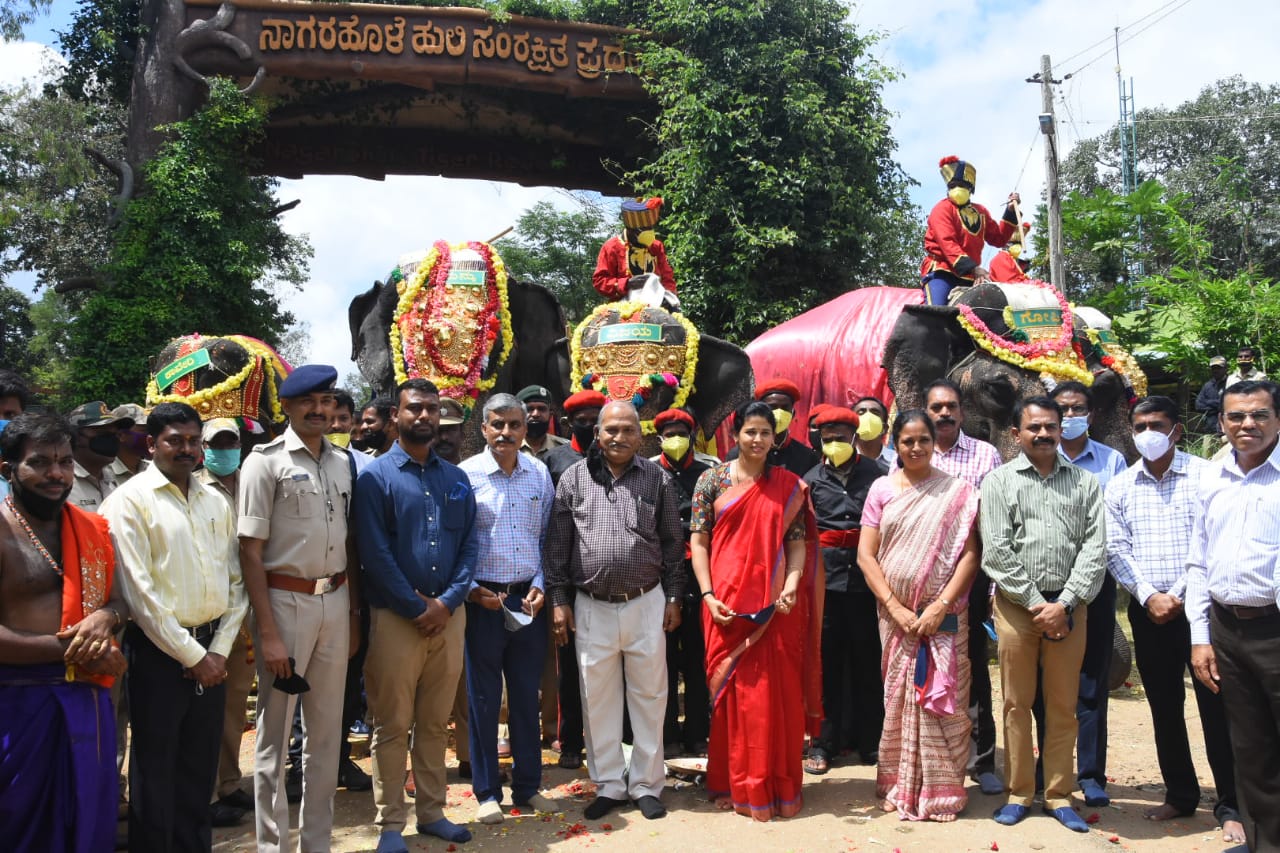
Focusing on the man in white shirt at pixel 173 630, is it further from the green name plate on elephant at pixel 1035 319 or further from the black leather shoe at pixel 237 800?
the green name plate on elephant at pixel 1035 319

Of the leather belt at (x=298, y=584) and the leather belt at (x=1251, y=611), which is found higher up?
the leather belt at (x=298, y=584)

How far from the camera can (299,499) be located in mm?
4102

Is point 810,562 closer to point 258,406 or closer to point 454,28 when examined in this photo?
point 258,406

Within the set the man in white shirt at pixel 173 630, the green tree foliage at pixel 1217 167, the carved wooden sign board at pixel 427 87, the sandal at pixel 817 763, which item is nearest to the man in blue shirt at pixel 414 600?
the man in white shirt at pixel 173 630

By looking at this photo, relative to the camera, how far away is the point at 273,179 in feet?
62.8

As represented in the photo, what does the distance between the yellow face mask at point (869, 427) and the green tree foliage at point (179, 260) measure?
36.0 ft

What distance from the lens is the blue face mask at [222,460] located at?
447cm

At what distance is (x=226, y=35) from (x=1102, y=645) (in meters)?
14.1

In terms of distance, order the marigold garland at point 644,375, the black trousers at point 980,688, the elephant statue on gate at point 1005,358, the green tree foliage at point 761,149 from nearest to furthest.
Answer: the black trousers at point 980,688, the elephant statue on gate at point 1005,358, the marigold garland at point 644,375, the green tree foliage at point 761,149

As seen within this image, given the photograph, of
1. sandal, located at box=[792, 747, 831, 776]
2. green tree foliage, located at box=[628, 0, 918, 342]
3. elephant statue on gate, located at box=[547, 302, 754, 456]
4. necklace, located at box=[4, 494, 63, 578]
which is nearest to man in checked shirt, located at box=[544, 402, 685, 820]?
sandal, located at box=[792, 747, 831, 776]

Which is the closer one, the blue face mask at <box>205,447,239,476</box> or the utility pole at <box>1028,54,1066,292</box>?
the blue face mask at <box>205,447,239,476</box>

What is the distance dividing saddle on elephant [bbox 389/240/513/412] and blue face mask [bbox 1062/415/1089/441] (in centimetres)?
377

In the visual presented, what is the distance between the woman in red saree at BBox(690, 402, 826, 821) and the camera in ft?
15.5

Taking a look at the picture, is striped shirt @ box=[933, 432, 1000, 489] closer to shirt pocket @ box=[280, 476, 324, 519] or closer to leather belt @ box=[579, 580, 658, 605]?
leather belt @ box=[579, 580, 658, 605]
